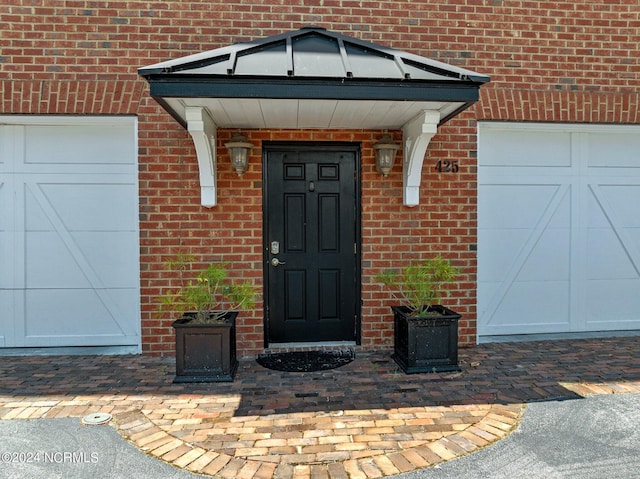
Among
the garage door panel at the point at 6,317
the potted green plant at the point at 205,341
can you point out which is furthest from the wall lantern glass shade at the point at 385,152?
the garage door panel at the point at 6,317

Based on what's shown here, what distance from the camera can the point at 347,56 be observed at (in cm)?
354

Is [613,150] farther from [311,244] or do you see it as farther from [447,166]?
[311,244]

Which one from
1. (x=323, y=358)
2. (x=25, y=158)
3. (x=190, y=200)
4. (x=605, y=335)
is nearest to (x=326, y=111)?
(x=190, y=200)

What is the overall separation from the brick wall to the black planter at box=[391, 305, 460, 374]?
70cm

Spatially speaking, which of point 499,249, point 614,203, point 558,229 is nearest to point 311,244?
point 499,249

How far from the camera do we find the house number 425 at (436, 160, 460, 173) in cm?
465

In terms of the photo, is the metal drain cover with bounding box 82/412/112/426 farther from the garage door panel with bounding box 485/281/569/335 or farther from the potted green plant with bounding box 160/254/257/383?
the garage door panel with bounding box 485/281/569/335

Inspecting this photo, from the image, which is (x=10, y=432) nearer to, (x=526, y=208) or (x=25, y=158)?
(x=25, y=158)

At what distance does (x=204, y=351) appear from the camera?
376 centimetres

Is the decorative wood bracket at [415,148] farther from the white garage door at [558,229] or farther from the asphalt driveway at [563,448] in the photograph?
the asphalt driveway at [563,448]

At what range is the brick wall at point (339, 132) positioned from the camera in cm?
429

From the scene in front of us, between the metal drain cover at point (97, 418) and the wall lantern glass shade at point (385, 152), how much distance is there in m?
3.18

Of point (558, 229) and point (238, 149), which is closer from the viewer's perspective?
point (238, 149)

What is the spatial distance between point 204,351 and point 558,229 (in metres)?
4.04
